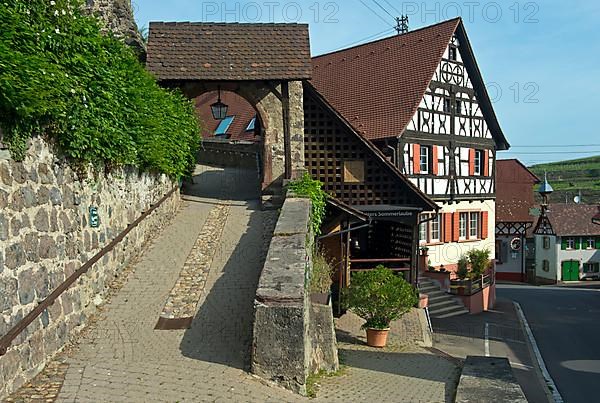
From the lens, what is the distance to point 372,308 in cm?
1236

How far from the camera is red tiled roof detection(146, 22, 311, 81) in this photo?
521 inches

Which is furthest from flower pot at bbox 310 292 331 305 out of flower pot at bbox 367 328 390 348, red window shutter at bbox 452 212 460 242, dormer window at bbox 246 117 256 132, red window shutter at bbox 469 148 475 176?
dormer window at bbox 246 117 256 132

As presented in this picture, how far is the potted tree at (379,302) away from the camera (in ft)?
40.3

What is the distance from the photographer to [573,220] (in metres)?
45.8

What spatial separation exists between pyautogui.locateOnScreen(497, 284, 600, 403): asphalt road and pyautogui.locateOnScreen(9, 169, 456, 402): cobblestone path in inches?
184

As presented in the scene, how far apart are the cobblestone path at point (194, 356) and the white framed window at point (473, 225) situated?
14908 millimetres

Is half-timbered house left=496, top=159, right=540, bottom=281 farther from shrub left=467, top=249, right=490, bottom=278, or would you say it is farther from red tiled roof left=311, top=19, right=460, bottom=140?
red tiled roof left=311, top=19, right=460, bottom=140

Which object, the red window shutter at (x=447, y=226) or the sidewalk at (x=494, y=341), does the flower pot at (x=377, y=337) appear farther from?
the red window shutter at (x=447, y=226)

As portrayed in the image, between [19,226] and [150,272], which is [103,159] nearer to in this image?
[150,272]

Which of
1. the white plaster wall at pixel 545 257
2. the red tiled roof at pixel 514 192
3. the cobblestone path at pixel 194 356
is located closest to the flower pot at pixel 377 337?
the cobblestone path at pixel 194 356

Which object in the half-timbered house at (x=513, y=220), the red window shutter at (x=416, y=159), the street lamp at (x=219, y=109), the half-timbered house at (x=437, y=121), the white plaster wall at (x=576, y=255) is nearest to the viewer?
the street lamp at (x=219, y=109)

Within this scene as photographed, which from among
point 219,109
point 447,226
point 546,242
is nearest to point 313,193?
point 219,109

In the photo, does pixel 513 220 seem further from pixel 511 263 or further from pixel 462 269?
pixel 462 269

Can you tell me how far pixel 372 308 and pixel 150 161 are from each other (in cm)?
515
